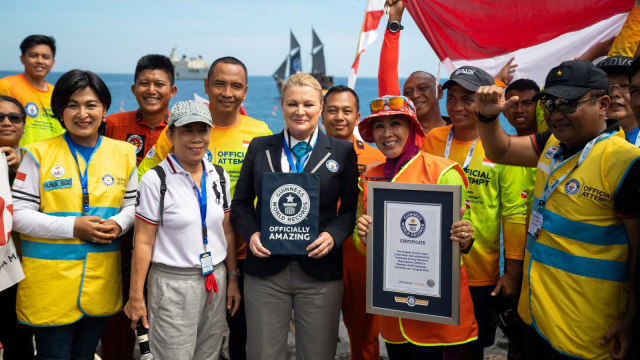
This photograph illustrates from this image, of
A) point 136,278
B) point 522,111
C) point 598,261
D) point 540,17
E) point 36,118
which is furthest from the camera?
point 36,118

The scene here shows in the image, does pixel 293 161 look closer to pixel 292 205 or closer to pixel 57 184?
pixel 292 205

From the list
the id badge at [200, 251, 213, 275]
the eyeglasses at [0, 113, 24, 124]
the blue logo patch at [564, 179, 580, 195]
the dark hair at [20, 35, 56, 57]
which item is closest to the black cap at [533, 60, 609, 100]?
the blue logo patch at [564, 179, 580, 195]

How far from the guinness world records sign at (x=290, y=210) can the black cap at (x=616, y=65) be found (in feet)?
8.99

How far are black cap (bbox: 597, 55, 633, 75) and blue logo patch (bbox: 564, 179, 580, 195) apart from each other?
1.61m

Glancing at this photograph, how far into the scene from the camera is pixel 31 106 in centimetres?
699

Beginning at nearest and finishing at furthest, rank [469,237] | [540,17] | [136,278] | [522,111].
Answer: [469,237] < [136,278] < [522,111] < [540,17]

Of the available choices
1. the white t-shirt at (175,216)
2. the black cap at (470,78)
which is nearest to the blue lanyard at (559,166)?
the black cap at (470,78)

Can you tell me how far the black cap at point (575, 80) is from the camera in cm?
296

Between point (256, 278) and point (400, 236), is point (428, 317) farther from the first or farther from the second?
point (256, 278)

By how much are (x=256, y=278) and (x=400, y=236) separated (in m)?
1.22

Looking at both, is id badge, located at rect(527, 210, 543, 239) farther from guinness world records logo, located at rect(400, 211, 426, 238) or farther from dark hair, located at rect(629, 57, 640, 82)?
dark hair, located at rect(629, 57, 640, 82)

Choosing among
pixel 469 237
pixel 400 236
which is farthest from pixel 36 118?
pixel 469 237

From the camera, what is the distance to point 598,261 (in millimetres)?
2846

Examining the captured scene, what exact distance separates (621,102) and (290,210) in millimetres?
2884
